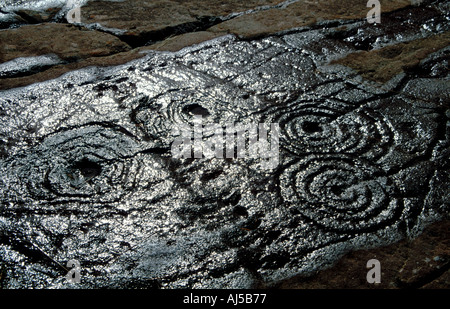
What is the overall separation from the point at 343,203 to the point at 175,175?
78 centimetres

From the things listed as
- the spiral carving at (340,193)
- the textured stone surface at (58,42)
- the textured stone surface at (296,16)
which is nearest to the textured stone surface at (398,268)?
the spiral carving at (340,193)

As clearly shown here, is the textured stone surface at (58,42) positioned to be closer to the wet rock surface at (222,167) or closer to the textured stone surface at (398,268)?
the wet rock surface at (222,167)

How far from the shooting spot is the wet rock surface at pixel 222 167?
1.63 metres

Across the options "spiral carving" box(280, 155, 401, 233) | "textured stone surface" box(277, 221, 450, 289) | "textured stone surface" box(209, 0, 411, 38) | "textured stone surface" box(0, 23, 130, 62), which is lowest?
"textured stone surface" box(277, 221, 450, 289)

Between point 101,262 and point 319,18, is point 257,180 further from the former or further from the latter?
point 319,18

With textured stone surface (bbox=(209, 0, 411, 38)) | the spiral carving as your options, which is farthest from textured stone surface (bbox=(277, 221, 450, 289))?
textured stone surface (bbox=(209, 0, 411, 38))

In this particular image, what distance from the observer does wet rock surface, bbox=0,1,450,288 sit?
1626 millimetres

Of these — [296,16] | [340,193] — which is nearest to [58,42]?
[296,16]

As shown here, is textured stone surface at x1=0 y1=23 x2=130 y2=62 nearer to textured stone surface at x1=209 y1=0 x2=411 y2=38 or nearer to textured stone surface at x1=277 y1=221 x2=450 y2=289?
textured stone surface at x1=209 y1=0 x2=411 y2=38

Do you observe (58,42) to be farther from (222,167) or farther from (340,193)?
(340,193)
